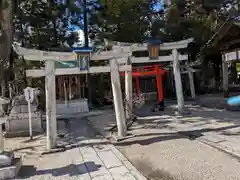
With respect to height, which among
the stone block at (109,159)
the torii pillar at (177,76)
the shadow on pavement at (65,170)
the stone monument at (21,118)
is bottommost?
the shadow on pavement at (65,170)

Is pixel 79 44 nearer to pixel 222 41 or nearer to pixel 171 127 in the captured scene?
pixel 222 41

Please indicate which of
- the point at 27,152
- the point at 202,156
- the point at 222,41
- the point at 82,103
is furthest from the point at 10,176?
the point at 222,41

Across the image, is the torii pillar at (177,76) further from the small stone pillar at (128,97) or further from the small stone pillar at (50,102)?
the small stone pillar at (50,102)

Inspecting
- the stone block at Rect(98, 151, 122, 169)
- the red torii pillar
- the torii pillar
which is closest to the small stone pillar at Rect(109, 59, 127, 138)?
the stone block at Rect(98, 151, 122, 169)

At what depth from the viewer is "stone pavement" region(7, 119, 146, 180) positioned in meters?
4.54

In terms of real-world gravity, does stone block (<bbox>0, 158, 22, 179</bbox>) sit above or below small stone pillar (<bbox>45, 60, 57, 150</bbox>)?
below

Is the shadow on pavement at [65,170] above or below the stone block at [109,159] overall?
below

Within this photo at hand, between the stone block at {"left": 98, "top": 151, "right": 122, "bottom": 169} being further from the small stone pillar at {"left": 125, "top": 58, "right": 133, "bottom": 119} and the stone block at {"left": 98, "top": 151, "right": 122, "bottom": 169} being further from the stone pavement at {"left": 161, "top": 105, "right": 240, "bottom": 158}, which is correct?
the small stone pillar at {"left": 125, "top": 58, "right": 133, "bottom": 119}

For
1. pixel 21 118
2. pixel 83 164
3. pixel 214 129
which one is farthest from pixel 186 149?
pixel 21 118

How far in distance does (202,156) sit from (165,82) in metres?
14.4

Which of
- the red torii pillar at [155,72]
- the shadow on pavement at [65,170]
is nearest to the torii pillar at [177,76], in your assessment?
the red torii pillar at [155,72]

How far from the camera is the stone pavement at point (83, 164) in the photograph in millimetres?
4544

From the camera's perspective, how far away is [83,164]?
17.1 ft

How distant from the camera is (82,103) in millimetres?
14883
